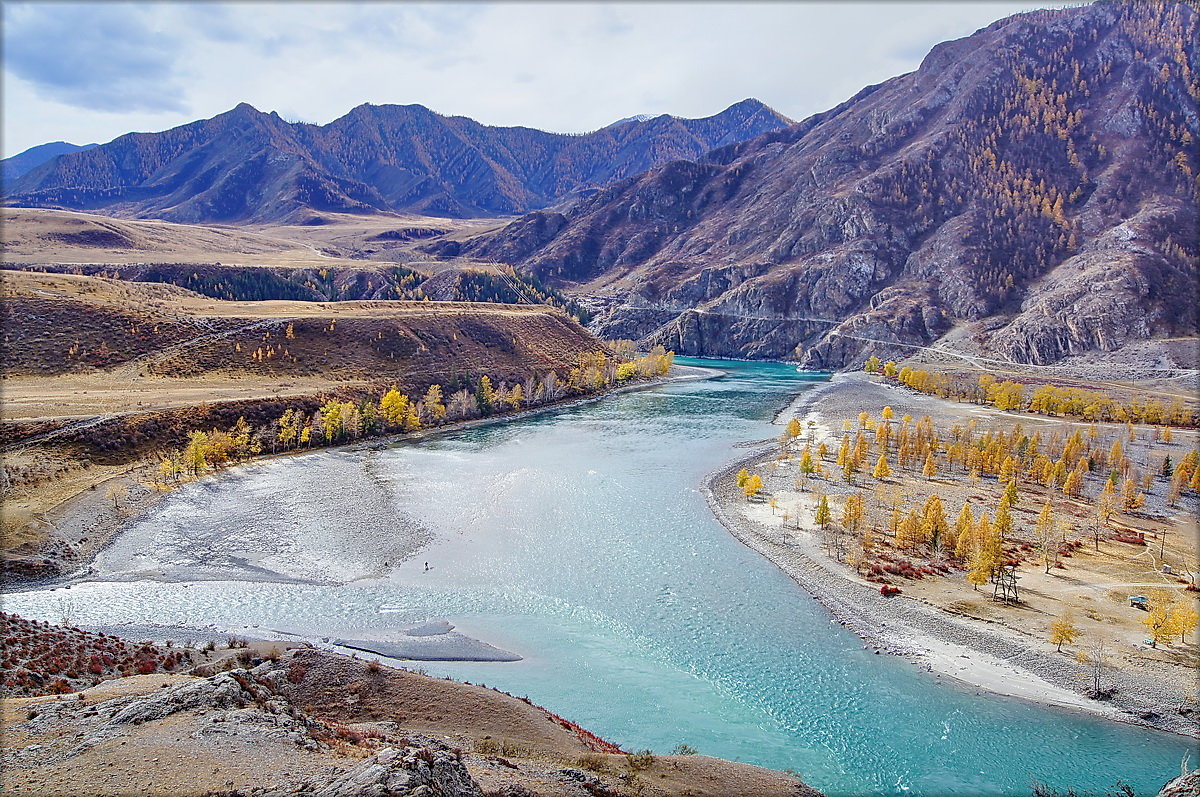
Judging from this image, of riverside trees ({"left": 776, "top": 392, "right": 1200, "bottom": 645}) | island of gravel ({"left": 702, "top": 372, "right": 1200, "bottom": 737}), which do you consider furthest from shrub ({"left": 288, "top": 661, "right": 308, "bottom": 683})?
riverside trees ({"left": 776, "top": 392, "right": 1200, "bottom": 645})

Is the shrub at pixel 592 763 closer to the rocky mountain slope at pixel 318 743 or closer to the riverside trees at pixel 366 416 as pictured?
the rocky mountain slope at pixel 318 743

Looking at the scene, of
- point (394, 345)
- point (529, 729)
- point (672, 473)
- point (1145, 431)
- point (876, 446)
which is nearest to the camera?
point (529, 729)

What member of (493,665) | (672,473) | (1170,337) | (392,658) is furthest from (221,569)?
(1170,337)

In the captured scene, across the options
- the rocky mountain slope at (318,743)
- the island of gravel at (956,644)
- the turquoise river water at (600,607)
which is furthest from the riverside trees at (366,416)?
the island of gravel at (956,644)

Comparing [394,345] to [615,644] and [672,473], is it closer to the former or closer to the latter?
[672,473]

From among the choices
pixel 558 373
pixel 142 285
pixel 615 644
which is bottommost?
pixel 615 644

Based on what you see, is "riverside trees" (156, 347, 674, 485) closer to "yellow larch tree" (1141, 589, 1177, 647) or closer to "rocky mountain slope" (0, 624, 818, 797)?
"rocky mountain slope" (0, 624, 818, 797)
